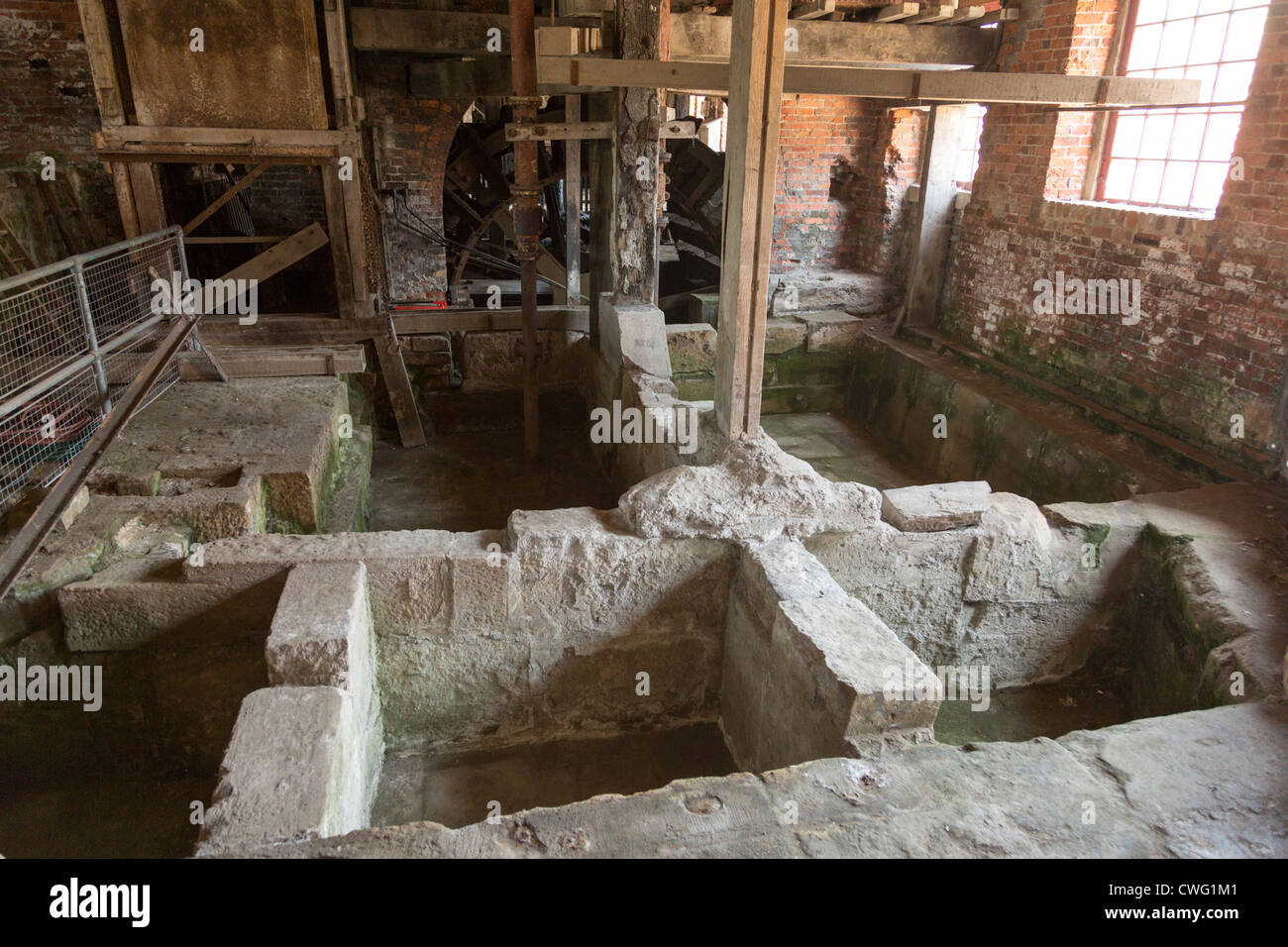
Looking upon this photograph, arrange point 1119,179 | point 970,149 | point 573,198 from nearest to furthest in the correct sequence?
1. point 1119,179
2. point 970,149
3. point 573,198

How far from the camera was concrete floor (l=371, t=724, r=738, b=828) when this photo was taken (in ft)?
11.8

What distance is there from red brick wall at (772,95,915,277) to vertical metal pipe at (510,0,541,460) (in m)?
4.11

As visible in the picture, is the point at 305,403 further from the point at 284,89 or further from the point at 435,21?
the point at 435,21

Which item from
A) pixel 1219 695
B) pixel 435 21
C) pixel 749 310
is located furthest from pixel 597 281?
pixel 1219 695

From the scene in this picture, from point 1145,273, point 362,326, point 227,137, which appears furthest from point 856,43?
point 227,137

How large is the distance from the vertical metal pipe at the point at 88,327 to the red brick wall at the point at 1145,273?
6704 millimetres

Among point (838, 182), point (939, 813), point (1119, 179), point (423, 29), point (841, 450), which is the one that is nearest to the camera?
point (939, 813)

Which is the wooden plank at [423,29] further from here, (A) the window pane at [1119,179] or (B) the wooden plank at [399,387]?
(A) the window pane at [1119,179]

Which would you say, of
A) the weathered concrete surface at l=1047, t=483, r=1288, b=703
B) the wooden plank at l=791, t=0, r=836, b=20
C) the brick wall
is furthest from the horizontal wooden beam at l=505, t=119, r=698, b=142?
the brick wall

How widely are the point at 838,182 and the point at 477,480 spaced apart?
6062mm

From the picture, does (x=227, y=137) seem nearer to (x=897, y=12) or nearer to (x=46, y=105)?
(x=46, y=105)

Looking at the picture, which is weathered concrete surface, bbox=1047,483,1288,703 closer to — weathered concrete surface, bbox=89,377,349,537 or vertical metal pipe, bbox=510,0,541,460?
vertical metal pipe, bbox=510,0,541,460

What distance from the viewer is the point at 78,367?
418 cm

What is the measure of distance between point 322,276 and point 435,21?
377 cm
